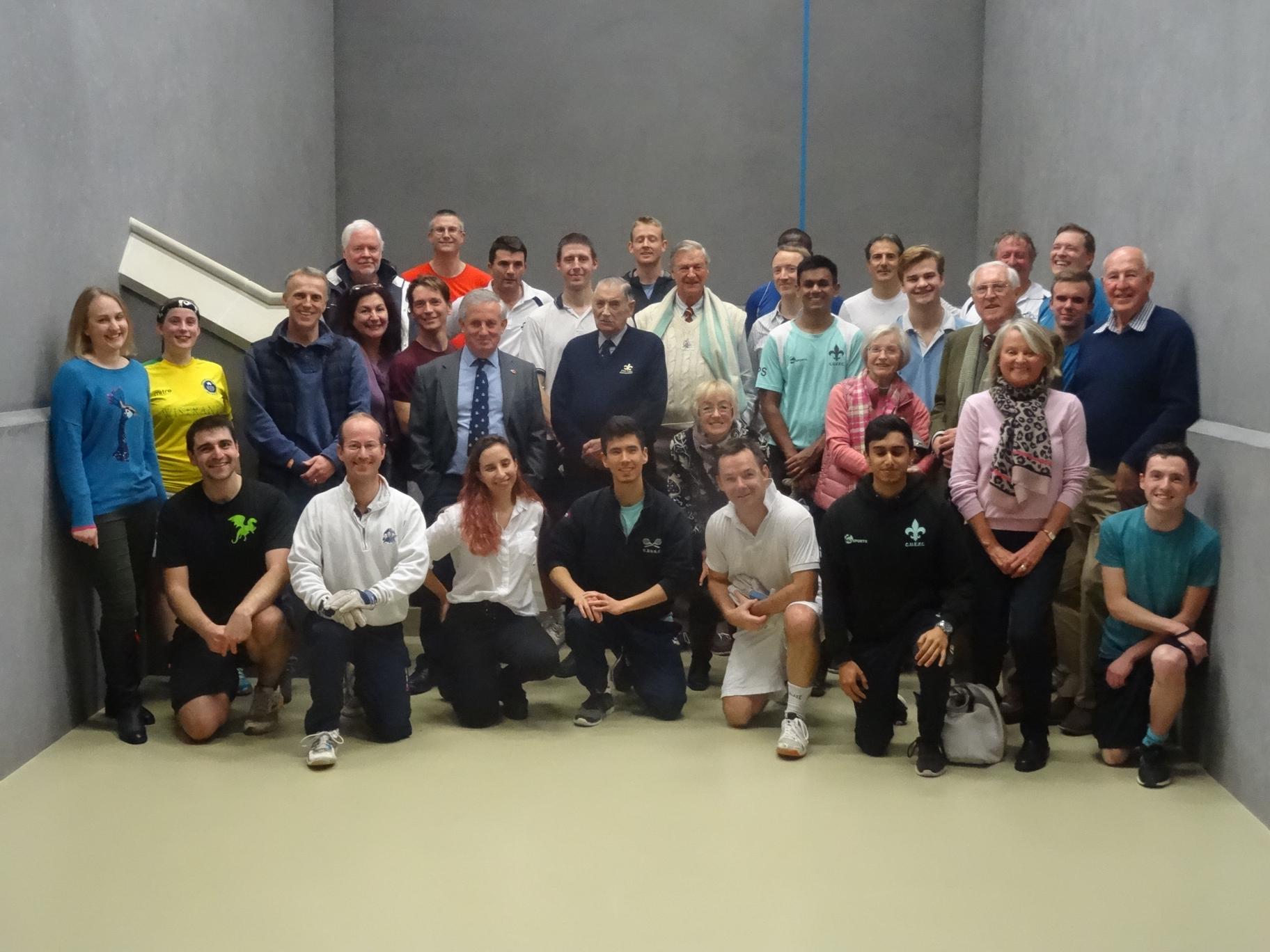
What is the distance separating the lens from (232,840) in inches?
121

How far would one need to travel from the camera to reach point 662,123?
25.0 feet

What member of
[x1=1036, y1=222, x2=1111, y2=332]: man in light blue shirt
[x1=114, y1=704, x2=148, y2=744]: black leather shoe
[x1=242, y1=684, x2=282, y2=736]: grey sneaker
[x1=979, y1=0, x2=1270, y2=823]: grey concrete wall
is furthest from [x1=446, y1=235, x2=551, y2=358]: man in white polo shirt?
[x1=979, y1=0, x2=1270, y2=823]: grey concrete wall

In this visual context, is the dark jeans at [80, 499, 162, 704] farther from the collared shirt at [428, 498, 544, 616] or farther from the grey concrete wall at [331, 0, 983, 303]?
the grey concrete wall at [331, 0, 983, 303]

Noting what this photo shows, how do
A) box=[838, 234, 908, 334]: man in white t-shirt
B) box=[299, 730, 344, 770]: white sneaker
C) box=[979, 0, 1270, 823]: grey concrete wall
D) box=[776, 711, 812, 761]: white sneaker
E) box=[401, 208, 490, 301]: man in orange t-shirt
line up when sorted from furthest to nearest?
box=[401, 208, 490, 301]: man in orange t-shirt
box=[838, 234, 908, 334]: man in white t-shirt
box=[776, 711, 812, 761]: white sneaker
box=[299, 730, 344, 770]: white sneaker
box=[979, 0, 1270, 823]: grey concrete wall

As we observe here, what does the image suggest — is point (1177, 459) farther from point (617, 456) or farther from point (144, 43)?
point (144, 43)

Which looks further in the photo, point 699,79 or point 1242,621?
point 699,79

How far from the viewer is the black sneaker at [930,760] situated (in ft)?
11.8

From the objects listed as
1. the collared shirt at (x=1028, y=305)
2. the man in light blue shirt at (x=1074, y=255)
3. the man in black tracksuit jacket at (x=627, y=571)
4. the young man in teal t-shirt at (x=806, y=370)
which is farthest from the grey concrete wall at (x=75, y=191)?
the man in light blue shirt at (x=1074, y=255)

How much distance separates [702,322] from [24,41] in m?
2.50

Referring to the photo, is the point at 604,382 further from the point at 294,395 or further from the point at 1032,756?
the point at 1032,756

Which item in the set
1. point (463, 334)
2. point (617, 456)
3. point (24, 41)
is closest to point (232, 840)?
point (617, 456)

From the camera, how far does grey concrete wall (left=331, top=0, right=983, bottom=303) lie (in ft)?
24.7

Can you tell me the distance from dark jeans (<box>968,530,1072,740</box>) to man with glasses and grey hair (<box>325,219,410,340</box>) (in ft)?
8.22

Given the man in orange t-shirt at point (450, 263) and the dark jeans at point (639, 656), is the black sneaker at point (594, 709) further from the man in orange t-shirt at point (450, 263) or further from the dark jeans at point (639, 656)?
the man in orange t-shirt at point (450, 263)
